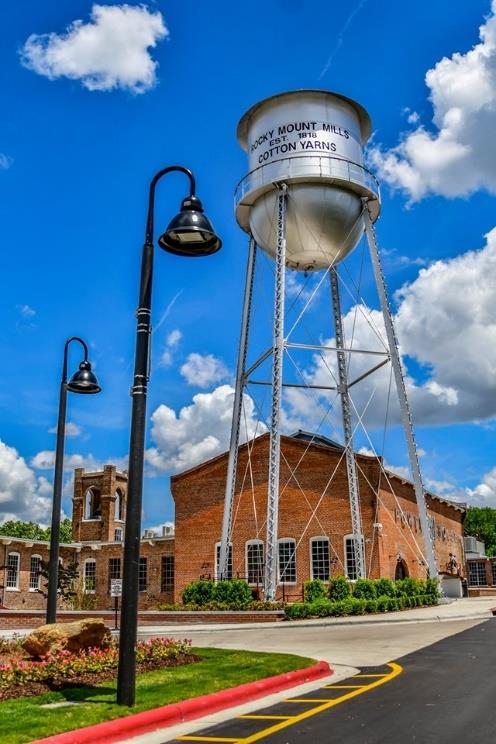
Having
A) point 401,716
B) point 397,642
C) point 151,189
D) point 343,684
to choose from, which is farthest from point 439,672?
point 151,189

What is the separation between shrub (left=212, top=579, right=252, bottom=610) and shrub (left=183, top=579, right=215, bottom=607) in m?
0.22

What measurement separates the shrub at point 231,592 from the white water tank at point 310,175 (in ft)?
39.0

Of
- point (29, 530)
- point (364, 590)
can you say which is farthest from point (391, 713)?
point (29, 530)

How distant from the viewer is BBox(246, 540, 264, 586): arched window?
35.2 metres

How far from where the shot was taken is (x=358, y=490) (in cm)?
3388

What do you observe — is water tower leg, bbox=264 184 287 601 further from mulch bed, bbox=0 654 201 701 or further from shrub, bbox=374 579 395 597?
mulch bed, bbox=0 654 201 701

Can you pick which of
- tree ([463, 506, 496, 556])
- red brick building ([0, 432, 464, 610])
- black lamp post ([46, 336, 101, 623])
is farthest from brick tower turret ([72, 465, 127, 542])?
tree ([463, 506, 496, 556])

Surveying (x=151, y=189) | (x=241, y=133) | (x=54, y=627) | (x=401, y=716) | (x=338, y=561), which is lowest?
(x=401, y=716)

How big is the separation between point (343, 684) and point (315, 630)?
10.7 metres

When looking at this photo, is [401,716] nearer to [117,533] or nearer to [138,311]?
[138,311]

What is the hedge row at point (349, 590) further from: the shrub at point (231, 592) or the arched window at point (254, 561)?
the arched window at point (254, 561)

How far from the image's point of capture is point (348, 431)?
3133cm

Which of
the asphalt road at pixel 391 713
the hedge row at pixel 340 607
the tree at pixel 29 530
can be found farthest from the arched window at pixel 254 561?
the tree at pixel 29 530

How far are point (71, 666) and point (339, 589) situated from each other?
17363 millimetres
